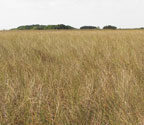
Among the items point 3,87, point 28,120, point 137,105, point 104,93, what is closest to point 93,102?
point 104,93

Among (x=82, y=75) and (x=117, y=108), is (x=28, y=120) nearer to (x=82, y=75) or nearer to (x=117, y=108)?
(x=117, y=108)

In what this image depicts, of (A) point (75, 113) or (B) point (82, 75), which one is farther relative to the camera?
(B) point (82, 75)

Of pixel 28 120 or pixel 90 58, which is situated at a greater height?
pixel 90 58

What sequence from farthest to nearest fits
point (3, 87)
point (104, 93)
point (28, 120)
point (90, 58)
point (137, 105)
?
point (90, 58)
point (3, 87)
point (104, 93)
point (137, 105)
point (28, 120)

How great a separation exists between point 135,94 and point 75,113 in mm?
376

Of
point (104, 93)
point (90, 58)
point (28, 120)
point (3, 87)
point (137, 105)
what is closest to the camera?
point (28, 120)

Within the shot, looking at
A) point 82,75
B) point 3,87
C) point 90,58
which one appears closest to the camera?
point 3,87

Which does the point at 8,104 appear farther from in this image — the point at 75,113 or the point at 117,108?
the point at 117,108

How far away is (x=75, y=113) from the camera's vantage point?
2.78 ft

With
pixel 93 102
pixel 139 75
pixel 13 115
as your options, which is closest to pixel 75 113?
pixel 93 102

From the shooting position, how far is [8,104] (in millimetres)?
859

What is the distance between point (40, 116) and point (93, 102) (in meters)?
0.29

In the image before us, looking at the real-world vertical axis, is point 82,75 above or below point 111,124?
above

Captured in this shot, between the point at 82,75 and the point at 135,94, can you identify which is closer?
the point at 135,94
